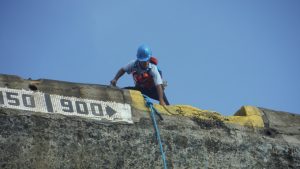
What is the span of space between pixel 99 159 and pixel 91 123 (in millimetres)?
415

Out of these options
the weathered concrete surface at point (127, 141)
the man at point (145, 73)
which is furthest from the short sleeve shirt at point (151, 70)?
the weathered concrete surface at point (127, 141)

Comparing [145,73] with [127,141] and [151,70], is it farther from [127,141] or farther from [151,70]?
[127,141]

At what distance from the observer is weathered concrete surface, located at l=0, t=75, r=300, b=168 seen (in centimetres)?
564

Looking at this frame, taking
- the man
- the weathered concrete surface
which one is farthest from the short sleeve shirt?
the weathered concrete surface

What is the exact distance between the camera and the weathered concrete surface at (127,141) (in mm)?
5637

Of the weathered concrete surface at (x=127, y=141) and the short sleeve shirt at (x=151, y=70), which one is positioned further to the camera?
the short sleeve shirt at (x=151, y=70)

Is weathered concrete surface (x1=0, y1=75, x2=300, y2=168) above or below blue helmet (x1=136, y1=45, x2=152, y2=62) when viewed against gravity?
below

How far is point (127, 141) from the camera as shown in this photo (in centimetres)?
609

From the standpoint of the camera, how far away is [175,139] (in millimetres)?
6398

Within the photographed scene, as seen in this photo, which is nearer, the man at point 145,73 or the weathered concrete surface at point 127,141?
the weathered concrete surface at point 127,141

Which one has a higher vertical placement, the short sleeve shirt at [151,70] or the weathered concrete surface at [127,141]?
the short sleeve shirt at [151,70]

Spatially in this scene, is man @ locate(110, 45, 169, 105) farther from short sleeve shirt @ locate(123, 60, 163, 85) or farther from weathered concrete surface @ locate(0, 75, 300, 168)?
weathered concrete surface @ locate(0, 75, 300, 168)

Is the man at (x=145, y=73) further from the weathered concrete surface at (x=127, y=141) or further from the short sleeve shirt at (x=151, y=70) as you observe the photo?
the weathered concrete surface at (x=127, y=141)

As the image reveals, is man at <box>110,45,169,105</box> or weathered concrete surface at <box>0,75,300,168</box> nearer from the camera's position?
weathered concrete surface at <box>0,75,300,168</box>
